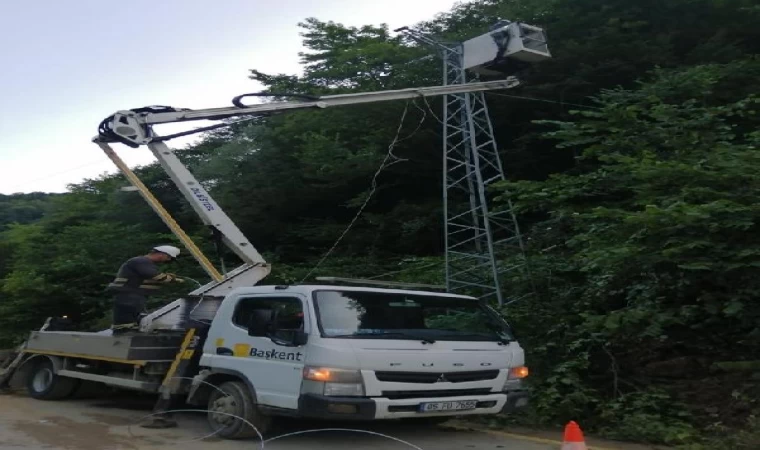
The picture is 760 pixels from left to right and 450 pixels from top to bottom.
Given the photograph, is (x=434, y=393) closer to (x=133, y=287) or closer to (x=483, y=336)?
(x=483, y=336)

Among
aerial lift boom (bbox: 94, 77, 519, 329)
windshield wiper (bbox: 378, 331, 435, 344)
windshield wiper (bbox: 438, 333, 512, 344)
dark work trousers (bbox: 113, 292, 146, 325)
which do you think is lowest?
windshield wiper (bbox: 438, 333, 512, 344)

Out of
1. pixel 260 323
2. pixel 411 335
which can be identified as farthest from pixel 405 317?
pixel 260 323

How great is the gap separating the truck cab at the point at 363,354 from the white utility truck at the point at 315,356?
0.04 feet

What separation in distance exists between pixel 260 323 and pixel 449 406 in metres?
2.22

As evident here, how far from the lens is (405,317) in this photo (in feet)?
26.8

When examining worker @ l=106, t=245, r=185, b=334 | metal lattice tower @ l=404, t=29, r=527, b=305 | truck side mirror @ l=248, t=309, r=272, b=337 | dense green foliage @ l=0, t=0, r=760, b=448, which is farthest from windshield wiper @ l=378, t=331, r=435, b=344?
metal lattice tower @ l=404, t=29, r=527, b=305

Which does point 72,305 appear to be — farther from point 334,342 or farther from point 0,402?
point 334,342

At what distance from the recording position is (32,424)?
9094 millimetres

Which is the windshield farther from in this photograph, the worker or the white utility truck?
the worker

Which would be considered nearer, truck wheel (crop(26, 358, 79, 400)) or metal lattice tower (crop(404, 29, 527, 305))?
truck wheel (crop(26, 358, 79, 400))

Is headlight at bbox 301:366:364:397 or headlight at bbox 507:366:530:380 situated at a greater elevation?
headlight at bbox 301:366:364:397

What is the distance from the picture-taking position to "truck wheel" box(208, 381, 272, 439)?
7828 mm

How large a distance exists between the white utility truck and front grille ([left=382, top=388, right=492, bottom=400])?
0.01 metres

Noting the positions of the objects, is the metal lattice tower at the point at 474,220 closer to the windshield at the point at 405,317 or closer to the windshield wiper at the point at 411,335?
the windshield at the point at 405,317
